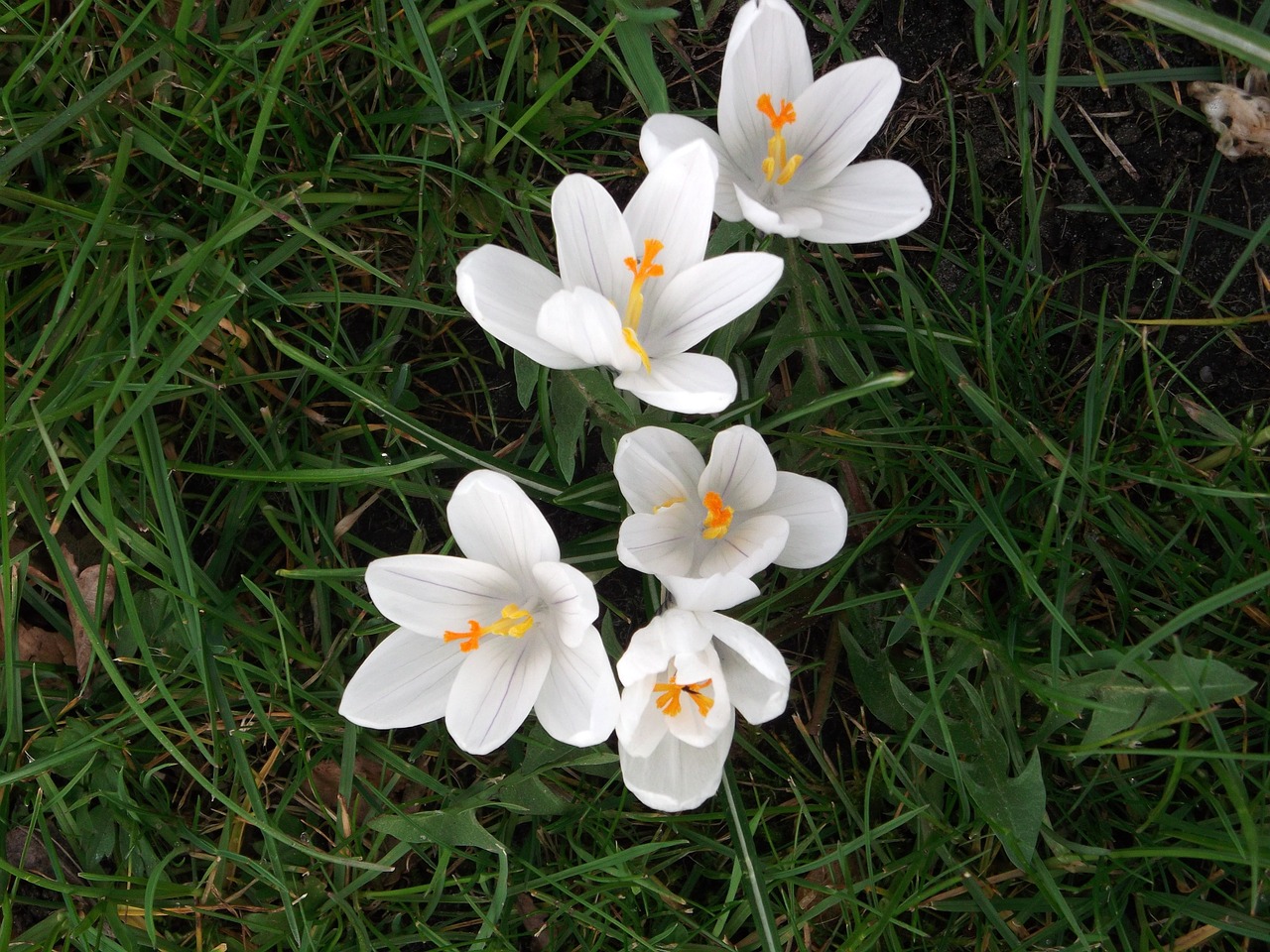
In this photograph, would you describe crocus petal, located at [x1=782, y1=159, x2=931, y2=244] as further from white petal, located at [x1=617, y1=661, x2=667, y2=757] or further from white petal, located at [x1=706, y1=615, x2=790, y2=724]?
white petal, located at [x1=617, y1=661, x2=667, y2=757]

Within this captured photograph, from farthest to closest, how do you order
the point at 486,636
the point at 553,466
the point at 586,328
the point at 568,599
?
the point at 553,466
the point at 486,636
the point at 568,599
the point at 586,328

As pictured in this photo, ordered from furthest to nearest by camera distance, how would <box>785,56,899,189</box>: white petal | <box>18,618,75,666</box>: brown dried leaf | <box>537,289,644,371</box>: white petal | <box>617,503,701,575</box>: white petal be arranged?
<box>18,618,75,666</box>: brown dried leaf, <box>785,56,899,189</box>: white petal, <box>617,503,701,575</box>: white petal, <box>537,289,644,371</box>: white petal

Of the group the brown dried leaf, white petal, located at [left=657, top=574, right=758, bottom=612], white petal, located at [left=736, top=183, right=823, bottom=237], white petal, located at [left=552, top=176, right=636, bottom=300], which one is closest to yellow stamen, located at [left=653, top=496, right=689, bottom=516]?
white petal, located at [left=657, top=574, right=758, bottom=612]

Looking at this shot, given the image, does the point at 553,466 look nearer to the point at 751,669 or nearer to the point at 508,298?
the point at 508,298

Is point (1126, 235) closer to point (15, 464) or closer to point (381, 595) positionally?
point (381, 595)

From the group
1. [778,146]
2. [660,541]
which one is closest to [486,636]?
[660,541]

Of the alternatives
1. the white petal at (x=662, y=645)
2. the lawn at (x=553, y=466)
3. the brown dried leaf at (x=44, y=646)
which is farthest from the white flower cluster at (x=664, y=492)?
the brown dried leaf at (x=44, y=646)
